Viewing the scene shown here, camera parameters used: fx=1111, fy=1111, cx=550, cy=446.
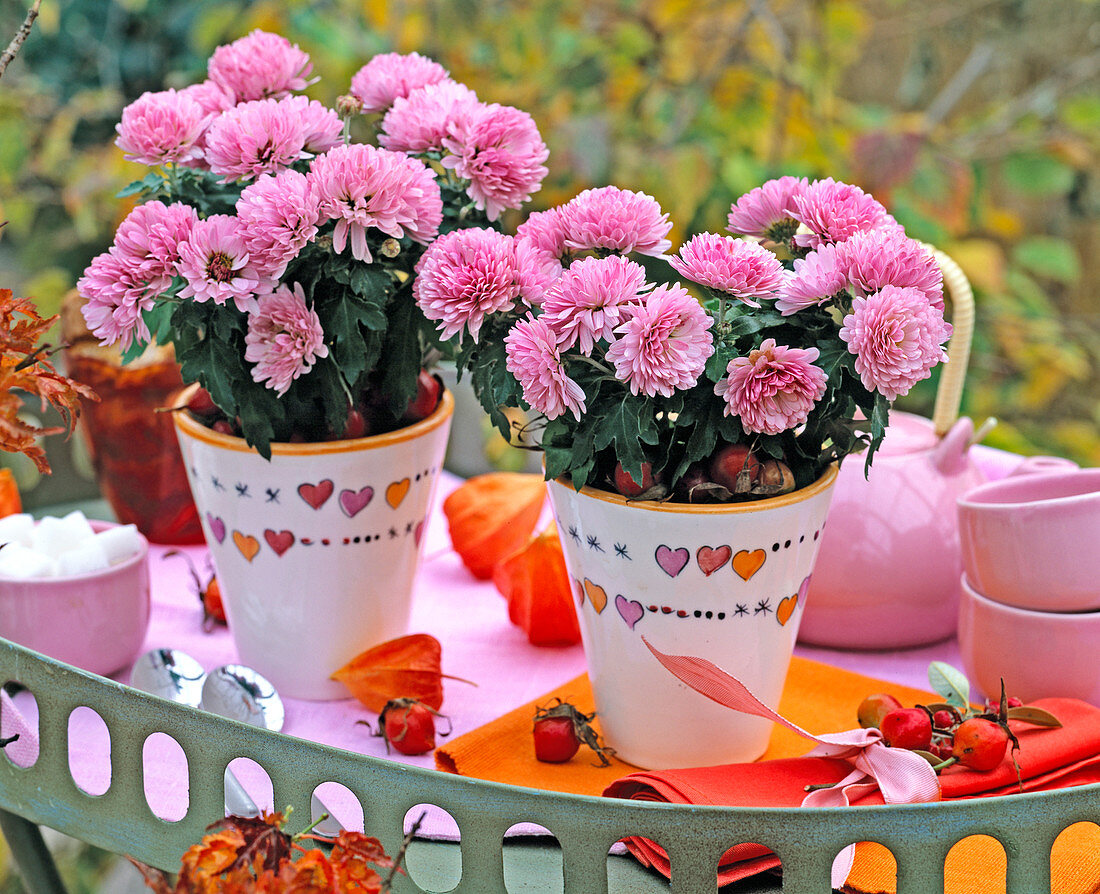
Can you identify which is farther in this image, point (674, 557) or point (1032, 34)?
point (1032, 34)

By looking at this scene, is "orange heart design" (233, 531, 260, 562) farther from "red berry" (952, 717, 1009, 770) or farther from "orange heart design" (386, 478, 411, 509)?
"red berry" (952, 717, 1009, 770)

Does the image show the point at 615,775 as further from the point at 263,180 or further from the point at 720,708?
the point at 263,180

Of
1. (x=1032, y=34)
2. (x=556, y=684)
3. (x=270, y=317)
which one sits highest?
(x=1032, y=34)

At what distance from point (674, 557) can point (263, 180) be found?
0.93ft

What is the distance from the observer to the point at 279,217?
1.85 ft

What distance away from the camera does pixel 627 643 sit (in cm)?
59

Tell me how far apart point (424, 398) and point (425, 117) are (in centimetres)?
17

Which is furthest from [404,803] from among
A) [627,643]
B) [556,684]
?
[556,684]

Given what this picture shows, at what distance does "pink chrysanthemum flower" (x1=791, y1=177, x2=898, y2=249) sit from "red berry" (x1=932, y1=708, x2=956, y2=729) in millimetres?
257

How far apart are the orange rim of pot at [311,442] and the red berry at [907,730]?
1.02ft

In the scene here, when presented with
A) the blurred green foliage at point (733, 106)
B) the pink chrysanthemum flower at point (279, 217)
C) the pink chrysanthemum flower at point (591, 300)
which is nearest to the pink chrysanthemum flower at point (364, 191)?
the pink chrysanthemum flower at point (279, 217)

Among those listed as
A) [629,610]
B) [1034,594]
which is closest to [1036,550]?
[1034,594]

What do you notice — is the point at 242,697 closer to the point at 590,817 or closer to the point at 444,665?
the point at 444,665

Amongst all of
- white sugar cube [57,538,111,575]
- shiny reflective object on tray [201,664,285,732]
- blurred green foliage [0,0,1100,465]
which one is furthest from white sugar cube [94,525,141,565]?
blurred green foliage [0,0,1100,465]
